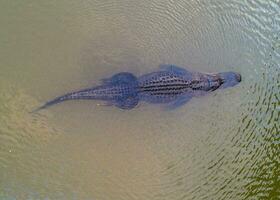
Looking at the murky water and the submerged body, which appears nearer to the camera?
the murky water

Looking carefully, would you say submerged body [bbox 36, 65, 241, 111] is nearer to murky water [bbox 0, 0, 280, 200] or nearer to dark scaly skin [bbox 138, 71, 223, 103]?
dark scaly skin [bbox 138, 71, 223, 103]

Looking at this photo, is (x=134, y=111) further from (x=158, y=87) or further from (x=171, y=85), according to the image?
(x=171, y=85)

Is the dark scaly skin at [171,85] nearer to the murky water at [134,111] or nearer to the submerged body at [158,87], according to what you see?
the submerged body at [158,87]

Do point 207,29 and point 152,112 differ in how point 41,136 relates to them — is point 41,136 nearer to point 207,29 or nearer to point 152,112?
point 152,112

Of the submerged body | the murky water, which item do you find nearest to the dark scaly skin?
the submerged body

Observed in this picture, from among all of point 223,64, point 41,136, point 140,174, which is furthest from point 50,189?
point 223,64

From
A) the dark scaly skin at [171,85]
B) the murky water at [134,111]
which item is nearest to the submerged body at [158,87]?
the dark scaly skin at [171,85]
